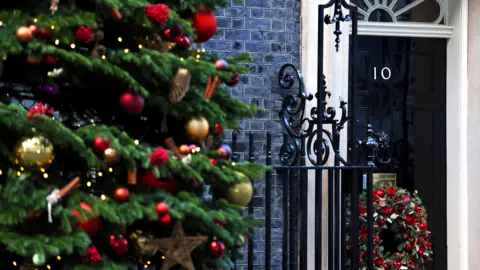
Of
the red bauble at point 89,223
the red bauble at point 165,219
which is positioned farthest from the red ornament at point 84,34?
the red bauble at point 165,219

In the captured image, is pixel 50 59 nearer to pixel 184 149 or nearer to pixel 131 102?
pixel 131 102

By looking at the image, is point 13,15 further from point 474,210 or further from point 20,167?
point 474,210

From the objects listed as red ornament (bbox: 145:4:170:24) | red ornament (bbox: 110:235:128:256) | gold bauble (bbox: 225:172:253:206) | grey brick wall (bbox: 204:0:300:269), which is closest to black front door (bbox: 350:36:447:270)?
grey brick wall (bbox: 204:0:300:269)

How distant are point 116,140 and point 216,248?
0.72m

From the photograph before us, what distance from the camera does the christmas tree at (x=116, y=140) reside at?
411 cm

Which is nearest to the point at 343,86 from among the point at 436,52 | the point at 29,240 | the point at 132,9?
the point at 436,52

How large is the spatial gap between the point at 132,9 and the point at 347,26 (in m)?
3.48

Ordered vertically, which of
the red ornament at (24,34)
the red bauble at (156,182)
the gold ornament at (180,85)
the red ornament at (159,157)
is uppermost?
the red ornament at (24,34)

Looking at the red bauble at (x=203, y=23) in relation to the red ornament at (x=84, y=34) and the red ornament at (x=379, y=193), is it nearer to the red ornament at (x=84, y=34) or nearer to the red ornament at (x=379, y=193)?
the red ornament at (x=84, y=34)

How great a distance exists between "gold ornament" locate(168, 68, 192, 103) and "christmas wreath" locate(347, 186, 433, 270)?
123 inches

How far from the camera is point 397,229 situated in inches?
288

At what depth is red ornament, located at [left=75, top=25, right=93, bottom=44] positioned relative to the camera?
425cm

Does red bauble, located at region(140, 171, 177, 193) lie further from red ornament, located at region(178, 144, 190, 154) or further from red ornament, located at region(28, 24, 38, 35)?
red ornament, located at region(28, 24, 38, 35)

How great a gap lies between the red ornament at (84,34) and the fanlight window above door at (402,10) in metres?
4.08
